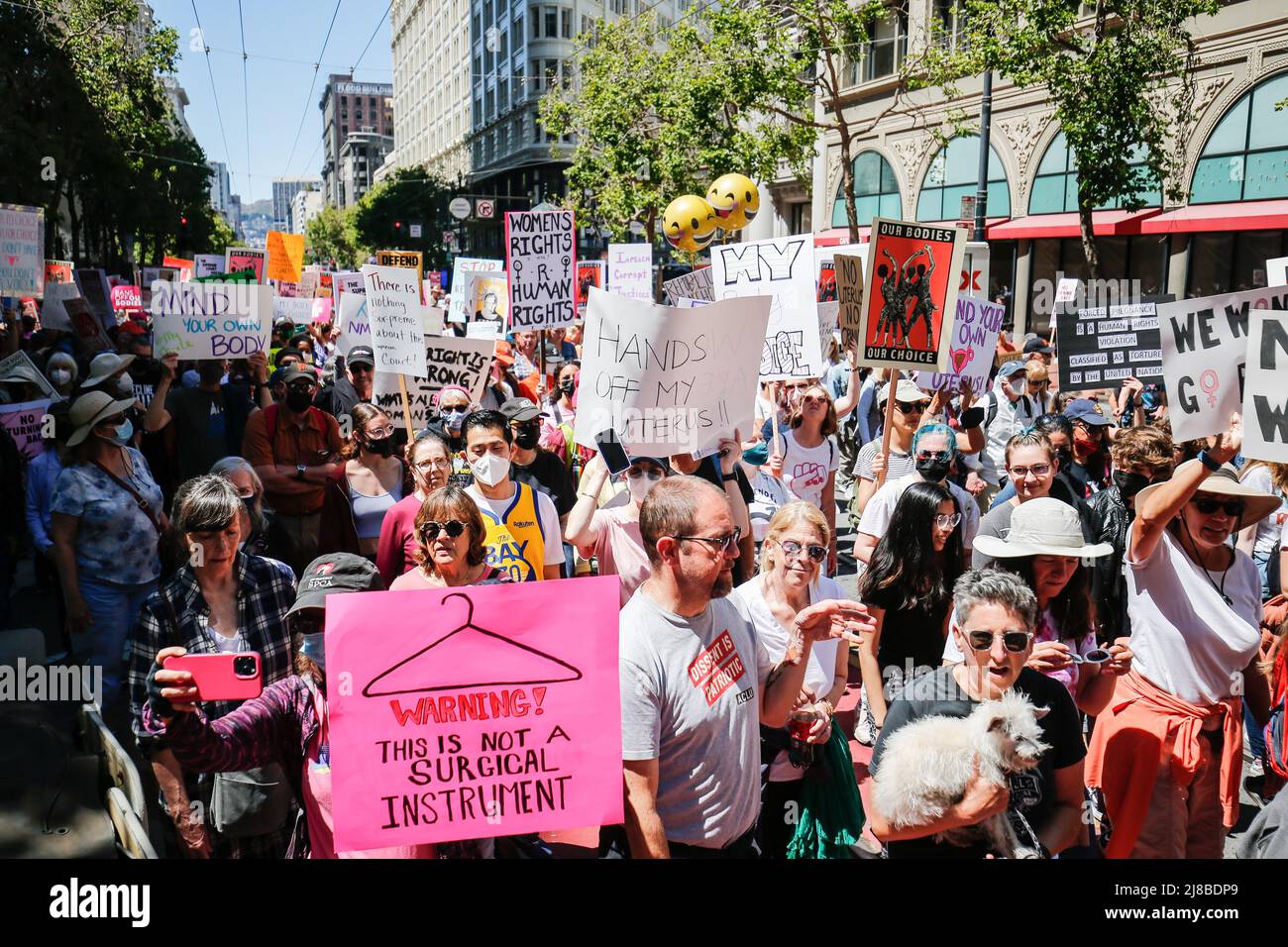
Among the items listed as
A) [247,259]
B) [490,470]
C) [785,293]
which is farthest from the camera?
[247,259]

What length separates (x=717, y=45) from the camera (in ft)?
78.8

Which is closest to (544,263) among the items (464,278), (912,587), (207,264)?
(912,587)

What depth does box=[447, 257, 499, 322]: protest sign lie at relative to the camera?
15.7 meters

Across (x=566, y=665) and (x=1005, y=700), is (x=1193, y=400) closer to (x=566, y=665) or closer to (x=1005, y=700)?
(x=1005, y=700)

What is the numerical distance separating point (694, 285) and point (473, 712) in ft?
28.7

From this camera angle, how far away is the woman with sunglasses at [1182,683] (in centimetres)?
357

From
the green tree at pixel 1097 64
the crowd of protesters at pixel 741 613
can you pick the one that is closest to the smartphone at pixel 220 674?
the crowd of protesters at pixel 741 613

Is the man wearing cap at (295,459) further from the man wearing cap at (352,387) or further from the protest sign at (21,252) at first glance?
the protest sign at (21,252)

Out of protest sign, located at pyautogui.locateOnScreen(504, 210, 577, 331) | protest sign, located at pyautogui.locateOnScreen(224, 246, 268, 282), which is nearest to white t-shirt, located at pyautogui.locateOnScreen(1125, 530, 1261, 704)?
protest sign, located at pyautogui.locateOnScreen(504, 210, 577, 331)

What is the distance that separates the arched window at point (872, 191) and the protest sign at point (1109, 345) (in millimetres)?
25562

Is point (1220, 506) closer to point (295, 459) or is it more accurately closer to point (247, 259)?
point (295, 459)

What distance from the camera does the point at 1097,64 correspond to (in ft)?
61.8

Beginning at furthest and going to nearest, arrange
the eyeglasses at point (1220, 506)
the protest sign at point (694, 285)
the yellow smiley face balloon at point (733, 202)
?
the yellow smiley face balloon at point (733, 202) → the protest sign at point (694, 285) → the eyeglasses at point (1220, 506)

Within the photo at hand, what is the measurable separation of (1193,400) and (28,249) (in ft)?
36.2
